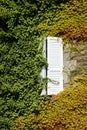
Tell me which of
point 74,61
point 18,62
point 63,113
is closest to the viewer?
point 63,113

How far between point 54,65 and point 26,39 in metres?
0.80

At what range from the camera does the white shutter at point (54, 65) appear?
370 inches

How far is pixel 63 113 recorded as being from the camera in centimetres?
897

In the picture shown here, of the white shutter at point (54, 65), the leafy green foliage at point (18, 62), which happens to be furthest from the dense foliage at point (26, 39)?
the white shutter at point (54, 65)

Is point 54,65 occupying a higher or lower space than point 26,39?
lower

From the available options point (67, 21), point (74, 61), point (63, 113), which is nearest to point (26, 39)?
point (67, 21)

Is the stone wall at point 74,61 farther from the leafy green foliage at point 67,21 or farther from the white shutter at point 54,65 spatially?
the leafy green foliage at point 67,21

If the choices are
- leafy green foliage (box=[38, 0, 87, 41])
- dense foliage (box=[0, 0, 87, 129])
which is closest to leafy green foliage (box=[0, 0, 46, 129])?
dense foliage (box=[0, 0, 87, 129])

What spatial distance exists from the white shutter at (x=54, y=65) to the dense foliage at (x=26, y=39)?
5.7 inches

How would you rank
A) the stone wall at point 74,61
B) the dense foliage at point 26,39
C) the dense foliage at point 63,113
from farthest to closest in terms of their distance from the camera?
the dense foliage at point 26,39
the stone wall at point 74,61
the dense foliage at point 63,113

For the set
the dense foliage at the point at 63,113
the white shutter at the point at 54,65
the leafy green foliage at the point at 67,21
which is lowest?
the dense foliage at the point at 63,113

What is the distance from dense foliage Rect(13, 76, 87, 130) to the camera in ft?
29.1

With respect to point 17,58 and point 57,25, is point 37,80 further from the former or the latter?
point 57,25

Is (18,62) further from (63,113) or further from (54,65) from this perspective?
(63,113)
